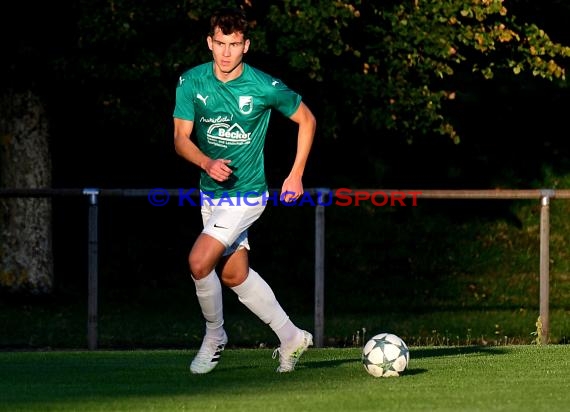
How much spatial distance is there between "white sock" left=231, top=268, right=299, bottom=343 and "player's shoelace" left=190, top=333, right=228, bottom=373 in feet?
1.02

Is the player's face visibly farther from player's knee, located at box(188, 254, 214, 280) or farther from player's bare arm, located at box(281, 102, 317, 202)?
player's knee, located at box(188, 254, 214, 280)

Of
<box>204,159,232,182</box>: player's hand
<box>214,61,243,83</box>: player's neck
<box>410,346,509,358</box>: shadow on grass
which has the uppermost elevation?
<box>214,61,243,83</box>: player's neck

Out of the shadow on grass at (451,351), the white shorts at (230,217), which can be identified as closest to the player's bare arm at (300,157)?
the white shorts at (230,217)

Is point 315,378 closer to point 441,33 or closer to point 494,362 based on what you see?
point 494,362

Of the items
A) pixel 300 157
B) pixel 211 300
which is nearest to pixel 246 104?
pixel 300 157

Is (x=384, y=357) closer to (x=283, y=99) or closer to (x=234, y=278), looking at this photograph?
(x=234, y=278)

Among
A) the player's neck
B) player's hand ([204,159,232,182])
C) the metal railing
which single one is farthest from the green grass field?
the player's neck

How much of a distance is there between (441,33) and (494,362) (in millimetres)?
6504

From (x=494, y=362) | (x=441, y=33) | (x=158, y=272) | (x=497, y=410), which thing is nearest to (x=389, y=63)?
(x=441, y=33)

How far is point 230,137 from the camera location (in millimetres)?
9594

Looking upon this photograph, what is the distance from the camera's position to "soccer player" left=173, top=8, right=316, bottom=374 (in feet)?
31.2

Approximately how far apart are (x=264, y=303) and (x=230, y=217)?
2.35 ft

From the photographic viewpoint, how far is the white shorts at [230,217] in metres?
9.54

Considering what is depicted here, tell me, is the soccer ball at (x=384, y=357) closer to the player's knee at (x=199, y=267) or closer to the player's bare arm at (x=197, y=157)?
the player's knee at (x=199, y=267)
